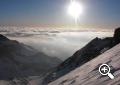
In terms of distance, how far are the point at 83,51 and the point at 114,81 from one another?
115 m

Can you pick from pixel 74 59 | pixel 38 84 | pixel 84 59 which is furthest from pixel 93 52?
pixel 38 84

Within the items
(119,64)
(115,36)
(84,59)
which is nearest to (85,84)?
(119,64)

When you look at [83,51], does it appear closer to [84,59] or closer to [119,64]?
[84,59]

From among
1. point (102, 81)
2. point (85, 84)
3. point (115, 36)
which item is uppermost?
point (115, 36)

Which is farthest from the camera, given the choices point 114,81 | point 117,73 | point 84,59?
point 84,59

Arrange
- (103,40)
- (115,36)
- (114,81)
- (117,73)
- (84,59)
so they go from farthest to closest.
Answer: (103,40) < (84,59) < (115,36) < (117,73) < (114,81)

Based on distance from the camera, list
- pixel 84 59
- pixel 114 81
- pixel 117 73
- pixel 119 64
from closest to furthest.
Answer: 1. pixel 114 81
2. pixel 117 73
3. pixel 119 64
4. pixel 84 59

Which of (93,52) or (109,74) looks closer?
(109,74)

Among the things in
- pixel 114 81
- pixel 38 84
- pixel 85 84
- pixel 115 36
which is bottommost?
pixel 114 81

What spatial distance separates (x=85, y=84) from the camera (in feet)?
67.4

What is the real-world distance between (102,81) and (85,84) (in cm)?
299

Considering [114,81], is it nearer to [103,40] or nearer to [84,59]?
[84,59]

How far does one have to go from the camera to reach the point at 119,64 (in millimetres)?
19469

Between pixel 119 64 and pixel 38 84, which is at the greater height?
pixel 38 84
